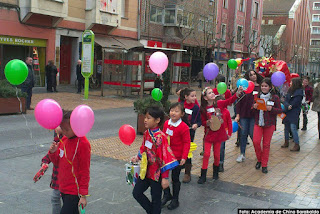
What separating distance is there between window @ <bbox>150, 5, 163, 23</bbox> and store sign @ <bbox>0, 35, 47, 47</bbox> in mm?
11298

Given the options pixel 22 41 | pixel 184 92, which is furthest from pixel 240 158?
pixel 22 41

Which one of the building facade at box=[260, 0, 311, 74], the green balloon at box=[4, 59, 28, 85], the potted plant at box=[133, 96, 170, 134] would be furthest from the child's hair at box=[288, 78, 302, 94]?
the building facade at box=[260, 0, 311, 74]

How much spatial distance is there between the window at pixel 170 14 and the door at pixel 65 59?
10.6m

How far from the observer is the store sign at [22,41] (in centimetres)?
1920

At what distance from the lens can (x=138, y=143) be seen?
8781 millimetres

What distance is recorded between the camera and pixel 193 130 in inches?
231

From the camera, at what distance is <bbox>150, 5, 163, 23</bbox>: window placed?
99.7 ft

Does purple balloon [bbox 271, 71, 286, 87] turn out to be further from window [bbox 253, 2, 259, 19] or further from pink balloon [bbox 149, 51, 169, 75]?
window [bbox 253, 2, 259, 19]

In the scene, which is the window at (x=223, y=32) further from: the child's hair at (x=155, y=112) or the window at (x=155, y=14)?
the child's hair at (x=155, y=112)

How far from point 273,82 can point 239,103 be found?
0.87m

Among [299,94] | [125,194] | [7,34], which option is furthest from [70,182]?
[7,34]

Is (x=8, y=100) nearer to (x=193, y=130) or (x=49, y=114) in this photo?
(x=193, y=130)

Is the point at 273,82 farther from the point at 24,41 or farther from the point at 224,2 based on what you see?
the point at 224,2

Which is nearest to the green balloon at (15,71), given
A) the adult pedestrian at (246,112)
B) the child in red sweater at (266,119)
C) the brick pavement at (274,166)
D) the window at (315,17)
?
the brick pavement at (274,166)
